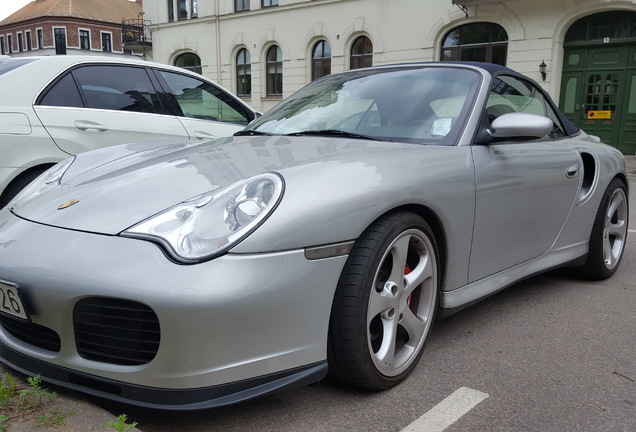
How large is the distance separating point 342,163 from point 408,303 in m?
0.69

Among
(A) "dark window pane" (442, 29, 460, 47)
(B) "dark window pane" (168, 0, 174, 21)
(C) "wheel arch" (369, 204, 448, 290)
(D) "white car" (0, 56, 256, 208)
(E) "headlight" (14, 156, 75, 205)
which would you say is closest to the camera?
(C) "wheel arch" (369, 204, 448, 290)

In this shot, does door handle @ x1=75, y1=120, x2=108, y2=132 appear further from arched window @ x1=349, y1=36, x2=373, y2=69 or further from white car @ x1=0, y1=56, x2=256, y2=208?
arched window @ x1=349, y1=36, x2=373, y2=69

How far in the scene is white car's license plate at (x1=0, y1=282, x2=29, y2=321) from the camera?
181 cm

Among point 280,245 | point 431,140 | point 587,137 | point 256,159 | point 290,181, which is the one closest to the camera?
point 280,245

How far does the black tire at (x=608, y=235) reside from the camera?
365 cm

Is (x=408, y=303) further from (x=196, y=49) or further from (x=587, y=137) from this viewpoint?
(x=196, y=49)

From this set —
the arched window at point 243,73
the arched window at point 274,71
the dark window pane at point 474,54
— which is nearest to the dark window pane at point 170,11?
the arched window at point 243,73

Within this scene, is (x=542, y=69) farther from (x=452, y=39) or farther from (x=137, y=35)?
(x=137, y=35)

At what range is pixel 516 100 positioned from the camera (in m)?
3.28

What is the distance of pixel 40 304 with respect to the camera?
1.76 m

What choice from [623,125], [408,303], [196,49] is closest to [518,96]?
[408,303]

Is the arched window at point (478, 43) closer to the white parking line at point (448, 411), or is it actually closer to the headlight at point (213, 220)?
the white parking line at point (448, 411)

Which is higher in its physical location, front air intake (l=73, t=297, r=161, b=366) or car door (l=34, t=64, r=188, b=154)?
car door (l=34, t=64, r=188, b=154)

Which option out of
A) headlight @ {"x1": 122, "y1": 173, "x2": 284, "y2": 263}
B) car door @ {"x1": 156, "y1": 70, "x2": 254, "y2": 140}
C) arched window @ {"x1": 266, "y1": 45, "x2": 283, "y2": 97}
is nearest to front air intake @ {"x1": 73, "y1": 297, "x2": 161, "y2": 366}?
headlight @ {"x1": 122, "y1": 173, "x2": 284, "y2": 263}
